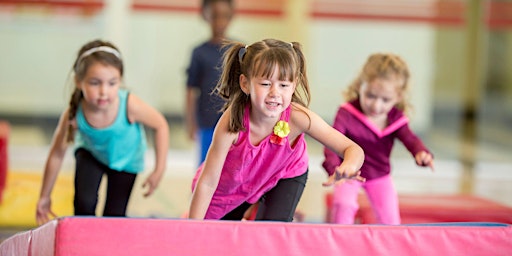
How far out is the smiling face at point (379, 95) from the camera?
3.62 meters

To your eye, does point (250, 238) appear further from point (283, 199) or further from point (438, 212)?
point (438, 212)

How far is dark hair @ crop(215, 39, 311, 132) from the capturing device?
2.85m

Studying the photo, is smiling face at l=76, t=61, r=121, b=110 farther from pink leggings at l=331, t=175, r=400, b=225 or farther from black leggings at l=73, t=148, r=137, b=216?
pink leggings at l=331, t=175, r=400, b=225

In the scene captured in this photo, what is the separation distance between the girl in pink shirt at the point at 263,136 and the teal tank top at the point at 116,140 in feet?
1.95

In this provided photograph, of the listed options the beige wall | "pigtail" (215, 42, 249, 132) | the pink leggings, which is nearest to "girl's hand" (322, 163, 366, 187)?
"pigtail" (215, 42, 249, 132)

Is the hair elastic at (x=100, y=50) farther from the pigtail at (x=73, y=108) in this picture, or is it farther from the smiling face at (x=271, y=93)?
the smiling face at (x=271, y=93)

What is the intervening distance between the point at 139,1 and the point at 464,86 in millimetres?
3338

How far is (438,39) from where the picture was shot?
8.47m

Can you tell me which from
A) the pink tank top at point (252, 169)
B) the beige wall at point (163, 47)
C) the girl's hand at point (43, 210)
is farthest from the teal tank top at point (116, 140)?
the beige wall at point (163, 47)

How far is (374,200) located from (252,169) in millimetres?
824

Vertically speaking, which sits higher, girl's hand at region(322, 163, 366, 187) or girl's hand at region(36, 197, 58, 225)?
girl's hand at region(322, 163, 366, 187)

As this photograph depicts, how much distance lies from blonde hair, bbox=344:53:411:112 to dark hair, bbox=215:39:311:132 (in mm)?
645

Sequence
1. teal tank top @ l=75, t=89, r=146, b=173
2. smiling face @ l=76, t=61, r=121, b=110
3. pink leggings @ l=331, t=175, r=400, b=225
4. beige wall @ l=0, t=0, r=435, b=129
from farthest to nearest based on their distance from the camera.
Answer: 1. beige wall @ l=0, t=0, r=435, b=129
2. pink leggings @ l=331, t=175, r=400, b=225
3. teal tank top @ l=75, t=89, r=146, b=173
4. smiling face @ l=76, t=61, r=121, b=110

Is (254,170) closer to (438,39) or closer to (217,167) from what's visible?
(217,167)
